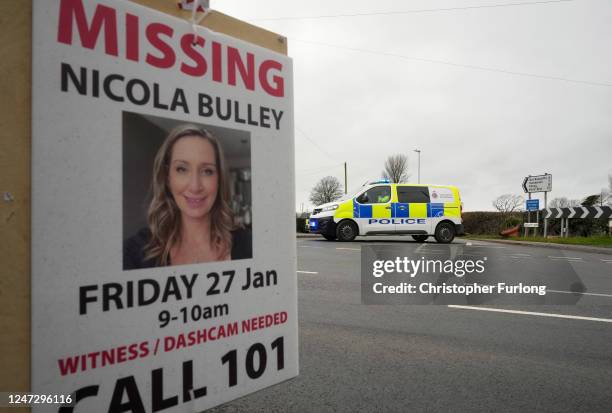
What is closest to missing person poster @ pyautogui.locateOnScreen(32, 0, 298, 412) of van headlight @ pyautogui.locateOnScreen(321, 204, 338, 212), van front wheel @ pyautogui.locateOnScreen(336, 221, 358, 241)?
van front wheel @ pyautogui.locateOnScreen(336, 221, 358, 241)

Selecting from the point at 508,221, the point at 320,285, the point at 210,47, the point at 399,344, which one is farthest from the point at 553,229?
the point at 210,47

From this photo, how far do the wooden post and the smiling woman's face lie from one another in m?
0.28

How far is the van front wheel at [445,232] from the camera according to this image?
14.8 m

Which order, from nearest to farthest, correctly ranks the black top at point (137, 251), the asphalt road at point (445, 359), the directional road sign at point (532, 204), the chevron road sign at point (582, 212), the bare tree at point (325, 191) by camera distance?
the black top at point (137, 251), the asphalt road at point (445, 359), the chevron road sign at point (582, 212), the directional road sign at point (532, 204), the bare tree at point (325, 191)

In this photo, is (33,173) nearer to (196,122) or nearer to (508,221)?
(196,122)

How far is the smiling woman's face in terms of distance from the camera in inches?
36.9

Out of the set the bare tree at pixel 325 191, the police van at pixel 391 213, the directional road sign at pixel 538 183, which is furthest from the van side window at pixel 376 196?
the bare tree at pixel 325 191

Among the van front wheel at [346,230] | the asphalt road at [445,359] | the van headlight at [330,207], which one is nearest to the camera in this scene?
the asphalt road at [445,359]

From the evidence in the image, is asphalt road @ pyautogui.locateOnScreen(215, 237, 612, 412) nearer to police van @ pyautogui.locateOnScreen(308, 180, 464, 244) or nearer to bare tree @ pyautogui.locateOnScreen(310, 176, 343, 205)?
police van @ pyautogui.locateOnScreen(308, 180, 464, 244)

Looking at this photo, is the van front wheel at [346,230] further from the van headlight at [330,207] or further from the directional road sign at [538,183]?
the directional road sign at [538,183]

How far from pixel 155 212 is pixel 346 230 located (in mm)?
13405

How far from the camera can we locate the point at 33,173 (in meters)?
0.76

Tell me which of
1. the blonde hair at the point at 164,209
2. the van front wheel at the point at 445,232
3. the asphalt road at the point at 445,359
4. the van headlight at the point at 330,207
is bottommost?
the asphalt road at the point at 445,359

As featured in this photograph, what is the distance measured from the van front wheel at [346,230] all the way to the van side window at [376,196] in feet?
2.90
